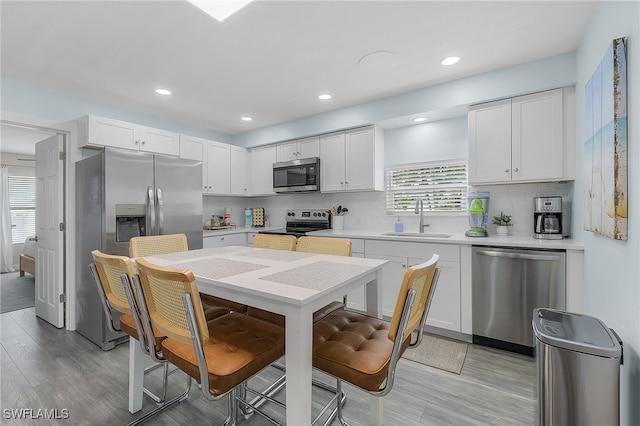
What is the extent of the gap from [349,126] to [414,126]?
2.61 ft

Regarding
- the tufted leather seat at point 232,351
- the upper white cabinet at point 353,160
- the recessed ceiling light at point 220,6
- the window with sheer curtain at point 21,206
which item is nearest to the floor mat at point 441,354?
the tufted leather seat at point 232,351

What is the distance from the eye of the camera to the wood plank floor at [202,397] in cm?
169

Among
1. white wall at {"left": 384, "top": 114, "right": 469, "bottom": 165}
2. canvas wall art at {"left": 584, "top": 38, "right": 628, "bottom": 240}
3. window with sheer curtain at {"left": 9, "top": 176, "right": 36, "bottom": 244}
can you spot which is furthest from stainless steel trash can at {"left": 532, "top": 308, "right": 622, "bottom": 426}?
window with sheer curtain at {"left": 9, "top": 176, "right": 36, "bottom": 244}

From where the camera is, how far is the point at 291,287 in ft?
3.85

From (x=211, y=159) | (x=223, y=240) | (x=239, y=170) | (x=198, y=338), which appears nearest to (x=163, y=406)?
(x=198, y=338)

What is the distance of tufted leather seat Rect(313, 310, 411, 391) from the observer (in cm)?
112

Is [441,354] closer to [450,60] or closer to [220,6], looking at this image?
[450,60]

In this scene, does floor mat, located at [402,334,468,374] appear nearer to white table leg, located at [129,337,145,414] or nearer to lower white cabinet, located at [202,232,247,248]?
white table leg, located at [129,337,145,414]

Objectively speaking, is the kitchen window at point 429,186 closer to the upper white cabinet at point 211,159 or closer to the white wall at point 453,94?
the white wall at point 453,94

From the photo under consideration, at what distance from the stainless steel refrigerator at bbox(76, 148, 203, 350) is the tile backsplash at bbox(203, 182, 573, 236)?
4.81 ft

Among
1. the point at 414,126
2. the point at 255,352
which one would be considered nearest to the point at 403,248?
the point at 414,126

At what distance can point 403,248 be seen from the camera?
289 centimetres

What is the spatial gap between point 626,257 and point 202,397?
8.20 ft

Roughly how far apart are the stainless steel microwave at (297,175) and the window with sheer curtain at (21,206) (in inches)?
237
